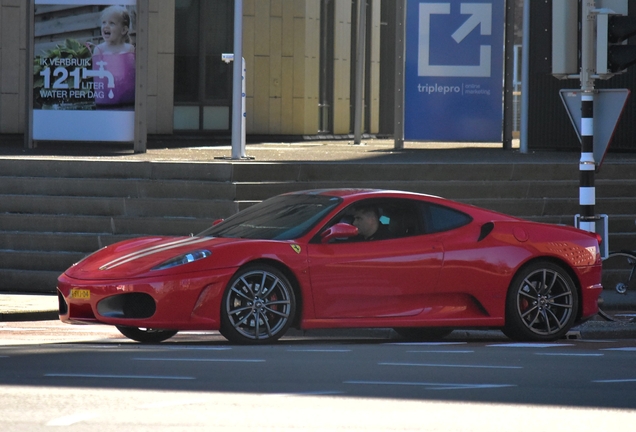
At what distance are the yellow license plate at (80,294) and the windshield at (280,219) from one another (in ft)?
4.48

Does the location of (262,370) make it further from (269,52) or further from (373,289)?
(269,52)

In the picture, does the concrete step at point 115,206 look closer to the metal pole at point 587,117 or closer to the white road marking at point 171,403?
the metal pole at point 587,117

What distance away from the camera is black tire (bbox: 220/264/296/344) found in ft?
31.7

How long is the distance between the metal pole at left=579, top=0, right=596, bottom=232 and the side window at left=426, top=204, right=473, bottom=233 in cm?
222

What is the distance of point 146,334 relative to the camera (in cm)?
1046

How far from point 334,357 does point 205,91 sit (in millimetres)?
17995

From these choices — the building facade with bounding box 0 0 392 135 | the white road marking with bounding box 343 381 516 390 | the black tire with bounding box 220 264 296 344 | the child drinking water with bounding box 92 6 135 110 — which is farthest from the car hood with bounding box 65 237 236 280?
the building facade with bounding box 0 0 392 135

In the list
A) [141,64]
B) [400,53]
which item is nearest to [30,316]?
[141,64]

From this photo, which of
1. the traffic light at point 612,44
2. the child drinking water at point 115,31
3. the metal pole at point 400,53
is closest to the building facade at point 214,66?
the metal pole at point 400,53

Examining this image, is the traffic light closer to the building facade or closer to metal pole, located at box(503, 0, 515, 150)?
metal pole, located at box(503, 0, 515, 150)

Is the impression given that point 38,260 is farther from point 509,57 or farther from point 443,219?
point 509,57

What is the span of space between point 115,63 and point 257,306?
908 centimetres

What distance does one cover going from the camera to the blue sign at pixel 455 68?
840 inches

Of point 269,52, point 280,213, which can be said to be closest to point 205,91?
point 269,52
